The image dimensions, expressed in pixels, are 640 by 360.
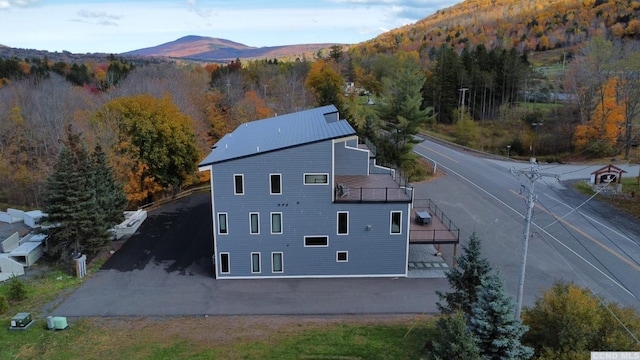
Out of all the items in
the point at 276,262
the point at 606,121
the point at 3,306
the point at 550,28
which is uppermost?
the point at 550,28

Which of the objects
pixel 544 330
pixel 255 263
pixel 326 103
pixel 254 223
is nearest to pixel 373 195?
pixel 254 223

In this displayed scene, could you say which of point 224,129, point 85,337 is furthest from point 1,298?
point 224,129

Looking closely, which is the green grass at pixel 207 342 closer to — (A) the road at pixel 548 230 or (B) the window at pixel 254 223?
(A) the road at pixel 548 230

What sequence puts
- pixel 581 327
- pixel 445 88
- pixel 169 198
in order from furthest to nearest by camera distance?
pixel 445 88 → pixel 169 198 → pixel 581 327

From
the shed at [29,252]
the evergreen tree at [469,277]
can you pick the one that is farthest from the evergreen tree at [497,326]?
the shed at [29,252]

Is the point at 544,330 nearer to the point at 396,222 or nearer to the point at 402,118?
the point at 396,222

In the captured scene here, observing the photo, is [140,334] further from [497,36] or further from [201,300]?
[497,36]

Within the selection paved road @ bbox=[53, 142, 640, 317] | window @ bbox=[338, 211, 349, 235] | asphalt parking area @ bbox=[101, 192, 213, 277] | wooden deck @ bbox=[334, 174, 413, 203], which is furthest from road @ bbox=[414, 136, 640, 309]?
asphalt parking area @ bbox=[101, 192, 213, 277]
